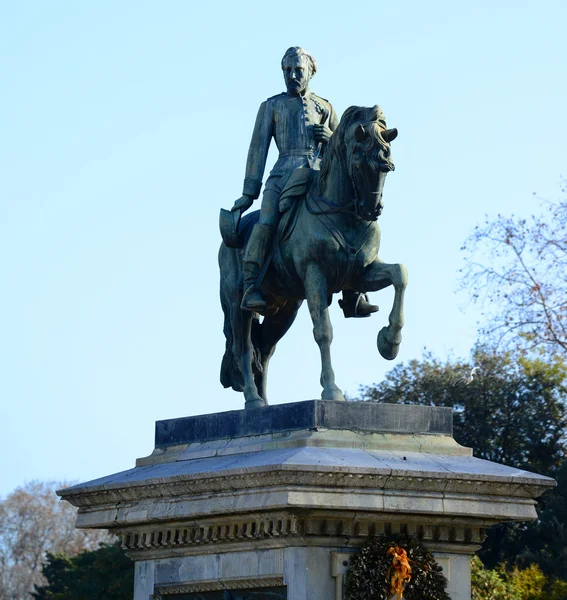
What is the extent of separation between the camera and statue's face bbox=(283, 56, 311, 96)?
12.4 meters

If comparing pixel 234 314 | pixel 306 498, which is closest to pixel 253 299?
pixel 234 314

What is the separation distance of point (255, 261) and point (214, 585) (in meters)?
2.43

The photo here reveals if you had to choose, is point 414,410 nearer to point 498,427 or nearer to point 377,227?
point 377,227

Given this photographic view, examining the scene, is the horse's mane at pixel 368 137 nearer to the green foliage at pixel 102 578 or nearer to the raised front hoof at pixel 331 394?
the raised front hoof at pixel 331 394

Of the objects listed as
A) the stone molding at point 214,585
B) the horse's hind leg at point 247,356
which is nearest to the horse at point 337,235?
the horse's hind leg at point 247,356

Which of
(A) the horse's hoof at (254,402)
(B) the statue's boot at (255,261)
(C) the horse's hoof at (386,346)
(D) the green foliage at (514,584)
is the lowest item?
(A) the horse's hoof at (254,402)

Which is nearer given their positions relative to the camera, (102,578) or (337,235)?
(337,235)

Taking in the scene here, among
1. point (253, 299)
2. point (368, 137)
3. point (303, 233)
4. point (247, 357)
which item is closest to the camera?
point (368, 137)

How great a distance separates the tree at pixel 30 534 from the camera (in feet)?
201

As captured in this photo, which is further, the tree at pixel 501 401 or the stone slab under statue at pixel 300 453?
the tree at pixel 501 401

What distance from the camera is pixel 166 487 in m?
11.0

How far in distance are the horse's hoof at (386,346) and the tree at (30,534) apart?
50276mm

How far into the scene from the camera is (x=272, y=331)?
12727 millimetres

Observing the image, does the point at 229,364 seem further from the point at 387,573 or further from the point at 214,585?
the point at 387,573
